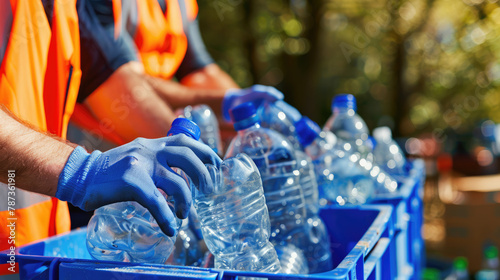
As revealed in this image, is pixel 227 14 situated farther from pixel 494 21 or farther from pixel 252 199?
pixel 252 199

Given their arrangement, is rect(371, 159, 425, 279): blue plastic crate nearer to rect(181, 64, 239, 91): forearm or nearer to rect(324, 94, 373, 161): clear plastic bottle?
rect(324, 94, 373, 161): clear plastic bottle

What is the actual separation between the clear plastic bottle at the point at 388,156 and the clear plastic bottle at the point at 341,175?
555mm

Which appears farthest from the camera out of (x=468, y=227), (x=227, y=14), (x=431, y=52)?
(x=431, y=52)

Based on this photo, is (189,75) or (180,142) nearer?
(180,142)

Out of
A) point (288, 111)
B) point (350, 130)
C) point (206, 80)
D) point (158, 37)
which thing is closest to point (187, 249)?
point (288, 111)

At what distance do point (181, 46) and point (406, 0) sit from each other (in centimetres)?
728

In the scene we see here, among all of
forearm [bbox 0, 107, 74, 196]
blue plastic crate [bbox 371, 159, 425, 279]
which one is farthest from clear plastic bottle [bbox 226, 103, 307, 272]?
forearm [bbox 0, 107, 74, 196]

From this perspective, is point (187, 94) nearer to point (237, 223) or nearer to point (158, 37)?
point (158, 37)

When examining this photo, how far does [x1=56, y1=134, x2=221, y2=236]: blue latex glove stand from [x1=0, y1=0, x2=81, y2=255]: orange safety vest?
1.91 feet

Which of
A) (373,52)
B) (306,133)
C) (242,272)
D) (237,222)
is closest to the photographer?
(242,272)

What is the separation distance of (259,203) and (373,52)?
44.2ft

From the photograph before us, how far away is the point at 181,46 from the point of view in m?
3.29

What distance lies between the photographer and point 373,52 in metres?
14.2

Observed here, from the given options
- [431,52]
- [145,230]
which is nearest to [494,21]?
[431,52]
